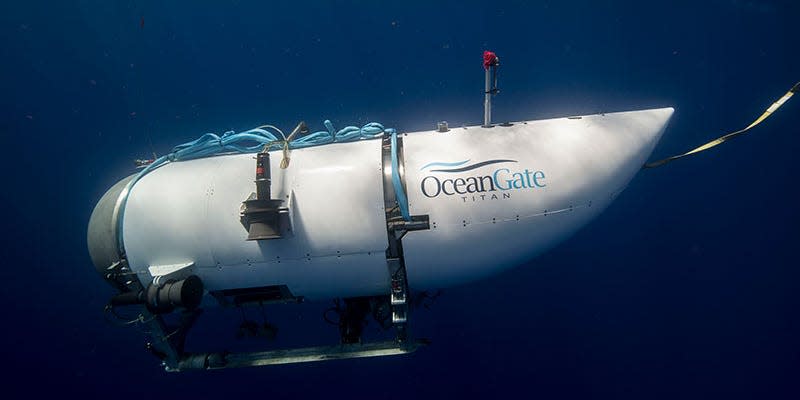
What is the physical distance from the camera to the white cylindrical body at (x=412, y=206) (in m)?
2.06

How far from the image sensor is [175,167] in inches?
96.7

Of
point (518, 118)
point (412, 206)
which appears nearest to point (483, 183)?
point (412, 206)

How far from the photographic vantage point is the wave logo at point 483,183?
205cm

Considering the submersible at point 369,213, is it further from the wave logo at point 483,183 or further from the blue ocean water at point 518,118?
the blue ocean water at point 518,118

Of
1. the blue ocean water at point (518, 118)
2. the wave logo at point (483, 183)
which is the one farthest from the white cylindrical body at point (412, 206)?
the blue ocean water at point (518, 118)

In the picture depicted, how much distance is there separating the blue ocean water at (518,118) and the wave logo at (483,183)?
6.75 feet

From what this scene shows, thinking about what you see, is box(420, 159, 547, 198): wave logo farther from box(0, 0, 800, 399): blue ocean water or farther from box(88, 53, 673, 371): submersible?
box(0, 0, 800, 399): blue ocean water

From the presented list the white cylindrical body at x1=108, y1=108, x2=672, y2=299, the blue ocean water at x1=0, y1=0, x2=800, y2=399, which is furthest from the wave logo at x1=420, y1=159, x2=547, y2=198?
the blue ocean water at x1=0, y1=0, x2=800, y2=399

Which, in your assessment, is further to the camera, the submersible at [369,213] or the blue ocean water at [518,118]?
the blue ocean water at [518,118]

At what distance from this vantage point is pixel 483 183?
2.05 metres

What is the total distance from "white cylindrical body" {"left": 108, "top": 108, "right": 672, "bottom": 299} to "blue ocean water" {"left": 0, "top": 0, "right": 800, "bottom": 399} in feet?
6.22

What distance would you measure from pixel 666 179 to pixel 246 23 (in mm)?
6006

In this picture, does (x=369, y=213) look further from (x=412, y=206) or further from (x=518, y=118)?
(x=518, y=118)

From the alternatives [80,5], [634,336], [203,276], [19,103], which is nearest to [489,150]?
[203,276]
